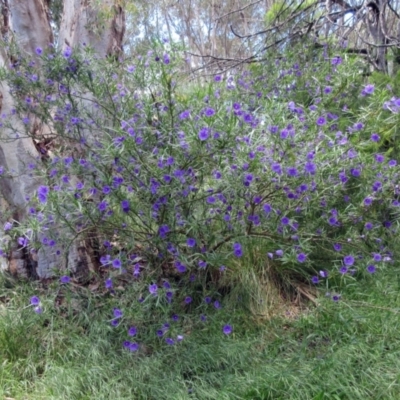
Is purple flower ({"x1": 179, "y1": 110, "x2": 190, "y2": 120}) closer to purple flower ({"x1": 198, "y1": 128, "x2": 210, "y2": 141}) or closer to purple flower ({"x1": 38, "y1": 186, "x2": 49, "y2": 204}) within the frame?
purple flower ({"x1": 198, "y1": 128, "x2": 210, "y2": 141})

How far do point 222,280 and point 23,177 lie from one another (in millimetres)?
1736

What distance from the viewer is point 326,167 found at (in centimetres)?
271

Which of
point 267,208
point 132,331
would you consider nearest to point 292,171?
point 267,208

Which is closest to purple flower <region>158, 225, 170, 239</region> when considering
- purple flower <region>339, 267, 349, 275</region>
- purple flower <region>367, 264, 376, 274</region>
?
purple flower <region>339, 267, 349, 275</region>

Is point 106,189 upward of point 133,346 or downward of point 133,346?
upward

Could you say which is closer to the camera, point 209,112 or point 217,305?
point 209,112

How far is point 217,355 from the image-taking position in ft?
8.78

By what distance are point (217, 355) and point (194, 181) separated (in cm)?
104

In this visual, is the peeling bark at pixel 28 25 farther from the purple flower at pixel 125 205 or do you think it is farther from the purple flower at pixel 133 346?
the purple flower at pixel 133 346

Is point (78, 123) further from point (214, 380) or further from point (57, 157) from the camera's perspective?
point (214, 380)

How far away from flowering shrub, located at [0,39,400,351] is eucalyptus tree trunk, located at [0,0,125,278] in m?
0.24

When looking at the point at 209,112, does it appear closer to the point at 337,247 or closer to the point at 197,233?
the point at 197,233

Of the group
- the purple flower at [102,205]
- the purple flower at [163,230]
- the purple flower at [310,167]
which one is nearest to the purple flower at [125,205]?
the purple flower at [102,205]

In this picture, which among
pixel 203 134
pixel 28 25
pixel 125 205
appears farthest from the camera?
pixel 28 25
